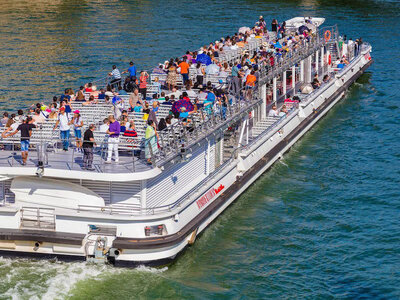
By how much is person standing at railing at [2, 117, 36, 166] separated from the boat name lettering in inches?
218

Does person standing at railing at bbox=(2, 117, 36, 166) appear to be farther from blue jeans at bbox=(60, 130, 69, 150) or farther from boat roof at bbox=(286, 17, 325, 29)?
boat roof at bbox=(286, 17, 325, 29)

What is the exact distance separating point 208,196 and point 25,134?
20.3 feet

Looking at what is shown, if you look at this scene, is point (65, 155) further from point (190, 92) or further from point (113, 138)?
point (190, 92)

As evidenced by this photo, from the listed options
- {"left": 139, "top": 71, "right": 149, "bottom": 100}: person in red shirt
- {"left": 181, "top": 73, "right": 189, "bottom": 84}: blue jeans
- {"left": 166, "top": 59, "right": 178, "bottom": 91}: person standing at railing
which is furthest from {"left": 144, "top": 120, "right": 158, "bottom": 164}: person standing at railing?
{"left": 181, "top": 73, "right": 189, "bottom": 84}: blue jeans

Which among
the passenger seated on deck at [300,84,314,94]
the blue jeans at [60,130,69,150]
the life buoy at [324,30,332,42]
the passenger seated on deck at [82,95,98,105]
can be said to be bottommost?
the passenger seated on deck at [300,84,314,94]

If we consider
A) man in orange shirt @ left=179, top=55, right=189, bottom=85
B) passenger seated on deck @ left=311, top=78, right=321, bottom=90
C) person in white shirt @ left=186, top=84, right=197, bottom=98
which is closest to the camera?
person in white shirt @ left=186, top=84, right=197, bottom=98

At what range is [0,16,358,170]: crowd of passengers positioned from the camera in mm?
23594

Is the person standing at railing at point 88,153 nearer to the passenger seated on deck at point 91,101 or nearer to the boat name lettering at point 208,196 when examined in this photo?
the boat name lettering at point 208,196

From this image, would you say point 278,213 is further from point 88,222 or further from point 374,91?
point 374,91

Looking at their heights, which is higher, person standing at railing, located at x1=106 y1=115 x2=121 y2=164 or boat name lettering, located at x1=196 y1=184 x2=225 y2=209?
person standing at railing, located at x1=106 y1=115 x2=121 y2=164

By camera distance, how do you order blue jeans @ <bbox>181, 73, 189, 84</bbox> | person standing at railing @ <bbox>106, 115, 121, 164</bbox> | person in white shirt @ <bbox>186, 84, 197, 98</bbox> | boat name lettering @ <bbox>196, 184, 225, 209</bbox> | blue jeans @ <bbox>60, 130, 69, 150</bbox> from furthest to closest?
blue jeans @ <bbox>181, 73, 189, 84</bbox>, person in white shirt @ <bbox>186, 84, 197, 98</bbox>, boat name lettering @ <bbox>196, 184, 225, 209</bbox>, blue jeans @ <bbox>60, 130, 69, 150</bbox>, person standing at railing @ <bbox>106, 115, 121, 164</bbox>

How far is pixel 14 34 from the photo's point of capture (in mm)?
62469

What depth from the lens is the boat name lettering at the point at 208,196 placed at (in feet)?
82.0

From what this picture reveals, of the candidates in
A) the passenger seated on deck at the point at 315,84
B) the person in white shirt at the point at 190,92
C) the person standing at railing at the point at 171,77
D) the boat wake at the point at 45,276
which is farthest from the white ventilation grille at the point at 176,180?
the passenger seated on deck at the point at 315,84
